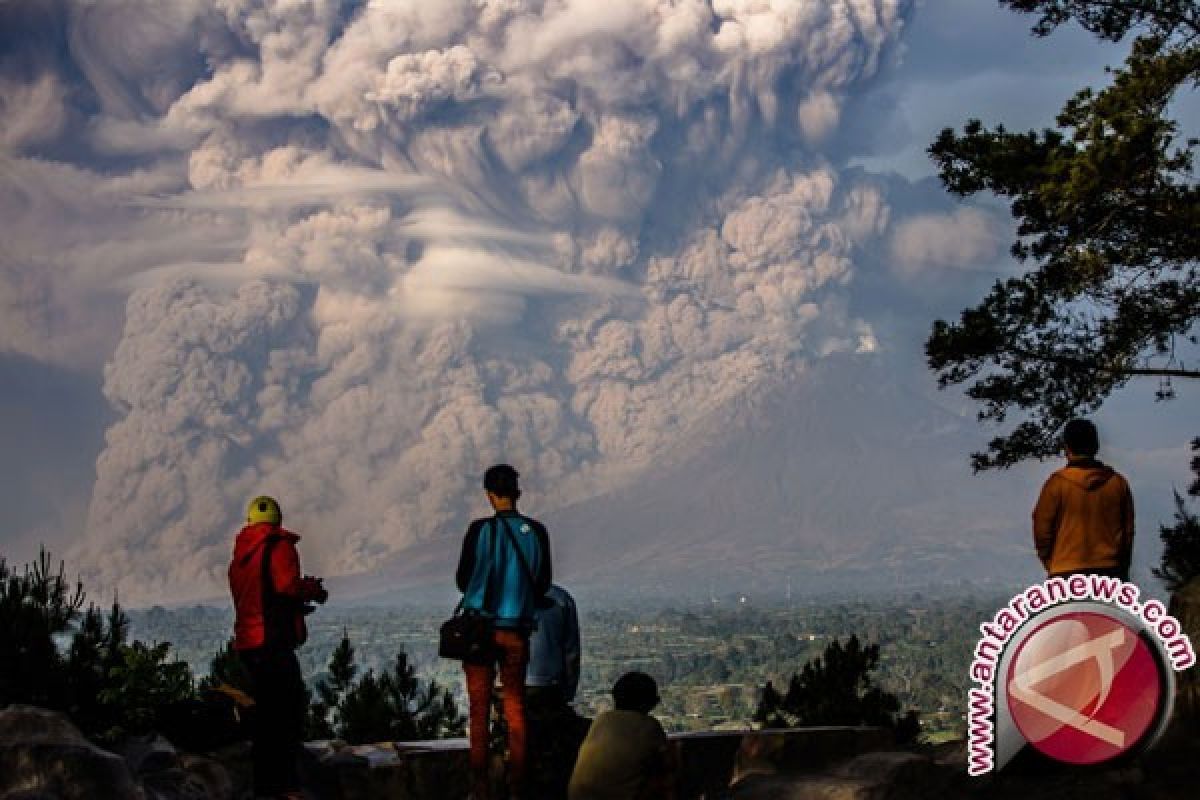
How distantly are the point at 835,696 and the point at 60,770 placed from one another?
35.0 feet

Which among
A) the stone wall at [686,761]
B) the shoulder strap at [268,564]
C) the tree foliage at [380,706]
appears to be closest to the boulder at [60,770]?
the shoulder strap at [268,564]

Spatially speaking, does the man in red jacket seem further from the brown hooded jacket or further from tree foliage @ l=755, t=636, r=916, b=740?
tree foliage @ l=755, t=636, r=916, b=740

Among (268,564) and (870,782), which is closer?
(268,564)

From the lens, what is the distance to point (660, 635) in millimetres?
167875

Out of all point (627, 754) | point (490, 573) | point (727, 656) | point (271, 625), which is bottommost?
point (627, 754)

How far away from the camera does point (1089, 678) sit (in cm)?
844

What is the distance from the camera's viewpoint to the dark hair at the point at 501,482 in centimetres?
990

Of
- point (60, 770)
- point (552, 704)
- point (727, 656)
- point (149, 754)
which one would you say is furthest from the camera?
point (727, 656)

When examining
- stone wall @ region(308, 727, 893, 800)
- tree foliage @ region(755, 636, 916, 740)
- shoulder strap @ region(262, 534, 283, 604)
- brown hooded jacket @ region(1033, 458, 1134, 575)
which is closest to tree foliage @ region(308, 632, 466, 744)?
tree foliage @ region(755, 636, 916, 740)

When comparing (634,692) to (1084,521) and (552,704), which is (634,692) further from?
(1084,521)

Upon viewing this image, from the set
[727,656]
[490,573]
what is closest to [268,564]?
[490,573]

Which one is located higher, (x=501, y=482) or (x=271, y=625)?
(x=501, y=482)

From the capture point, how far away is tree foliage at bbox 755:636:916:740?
696 inches

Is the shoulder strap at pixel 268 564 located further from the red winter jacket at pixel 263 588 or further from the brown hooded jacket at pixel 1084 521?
the brown hooded jacket at pixel 1084 521
